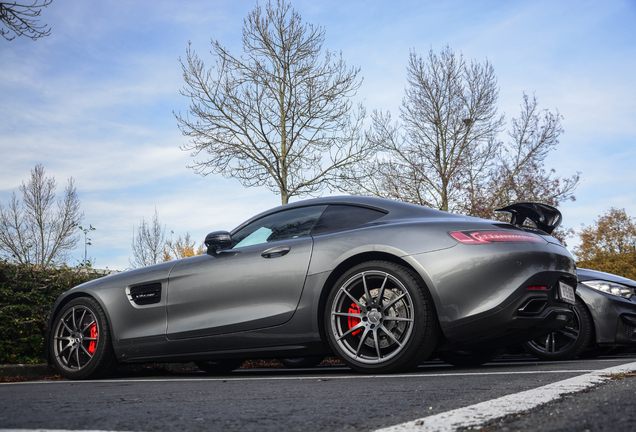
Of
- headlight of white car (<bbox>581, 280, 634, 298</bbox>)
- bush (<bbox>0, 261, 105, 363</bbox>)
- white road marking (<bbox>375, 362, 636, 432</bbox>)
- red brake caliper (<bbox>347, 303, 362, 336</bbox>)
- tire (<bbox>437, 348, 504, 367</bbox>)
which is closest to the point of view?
white road marking (<bbox>375, 362, 636, 432</bbox>)

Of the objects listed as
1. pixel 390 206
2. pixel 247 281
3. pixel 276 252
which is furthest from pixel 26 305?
pixel 390 206

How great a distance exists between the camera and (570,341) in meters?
5.58

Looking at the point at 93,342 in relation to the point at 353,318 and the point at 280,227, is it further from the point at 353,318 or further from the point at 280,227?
the point at 353,318

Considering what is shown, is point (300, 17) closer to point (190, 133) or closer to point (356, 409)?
point (190, 133)

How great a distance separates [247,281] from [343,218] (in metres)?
0.87

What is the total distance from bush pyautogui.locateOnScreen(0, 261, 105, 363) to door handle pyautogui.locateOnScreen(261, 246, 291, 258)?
11.6ft

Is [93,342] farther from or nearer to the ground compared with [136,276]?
nearer to the ground

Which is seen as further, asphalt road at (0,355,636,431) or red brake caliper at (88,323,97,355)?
red brake caliper at (88,323,97,355)

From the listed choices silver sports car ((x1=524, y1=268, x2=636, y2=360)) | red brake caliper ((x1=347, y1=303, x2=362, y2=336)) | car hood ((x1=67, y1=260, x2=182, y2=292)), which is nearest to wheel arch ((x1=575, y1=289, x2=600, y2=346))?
silver sports car ((x1=524, y1=268, x2=636, y2=360))

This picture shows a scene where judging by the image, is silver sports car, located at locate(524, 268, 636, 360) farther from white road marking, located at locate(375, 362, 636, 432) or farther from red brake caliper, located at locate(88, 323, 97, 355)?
red brake caliper, located at locate(88, 323, 97, 355)

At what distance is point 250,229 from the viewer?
4867 mm

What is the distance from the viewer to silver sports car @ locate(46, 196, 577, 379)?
3611mm

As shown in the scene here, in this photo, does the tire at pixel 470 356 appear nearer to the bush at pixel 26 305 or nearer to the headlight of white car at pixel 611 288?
the headlight of white car at pixel 611 288

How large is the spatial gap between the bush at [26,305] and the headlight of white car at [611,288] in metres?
5.93
